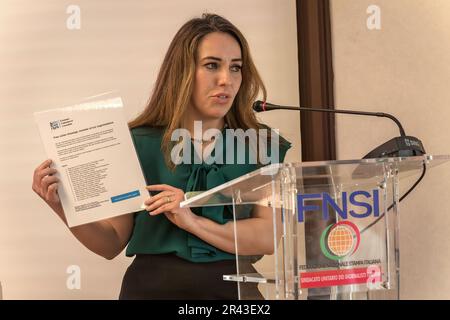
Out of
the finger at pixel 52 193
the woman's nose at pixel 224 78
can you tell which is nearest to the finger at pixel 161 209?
the finger at pixel 52 193

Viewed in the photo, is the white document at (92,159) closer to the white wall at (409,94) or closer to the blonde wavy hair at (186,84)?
the blonde wavy hair at (186,84)

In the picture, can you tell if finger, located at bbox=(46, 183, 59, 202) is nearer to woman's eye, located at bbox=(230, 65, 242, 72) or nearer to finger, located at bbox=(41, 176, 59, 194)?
finger, located at bbox=(41, 176, 59, 194)

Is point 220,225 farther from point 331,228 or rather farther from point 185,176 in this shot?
point 331,228

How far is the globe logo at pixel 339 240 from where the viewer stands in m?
1.69

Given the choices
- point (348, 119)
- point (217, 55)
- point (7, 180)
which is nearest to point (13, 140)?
point (7, 180)

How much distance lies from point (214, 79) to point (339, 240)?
1302 millimetres

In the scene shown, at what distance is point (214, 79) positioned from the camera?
2.84 metres

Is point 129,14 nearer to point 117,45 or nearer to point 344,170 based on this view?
point 117,45

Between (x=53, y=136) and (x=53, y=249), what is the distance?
839 millimetres

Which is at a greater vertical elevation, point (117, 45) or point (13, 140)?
point (117, 45)

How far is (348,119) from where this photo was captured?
3090mm

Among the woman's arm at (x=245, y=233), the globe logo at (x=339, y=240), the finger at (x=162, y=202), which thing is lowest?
the woman's arm at (x=245, y=233)

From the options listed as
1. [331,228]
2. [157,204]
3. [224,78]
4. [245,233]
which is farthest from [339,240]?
[224,78]

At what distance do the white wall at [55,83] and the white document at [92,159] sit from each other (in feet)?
2.13
